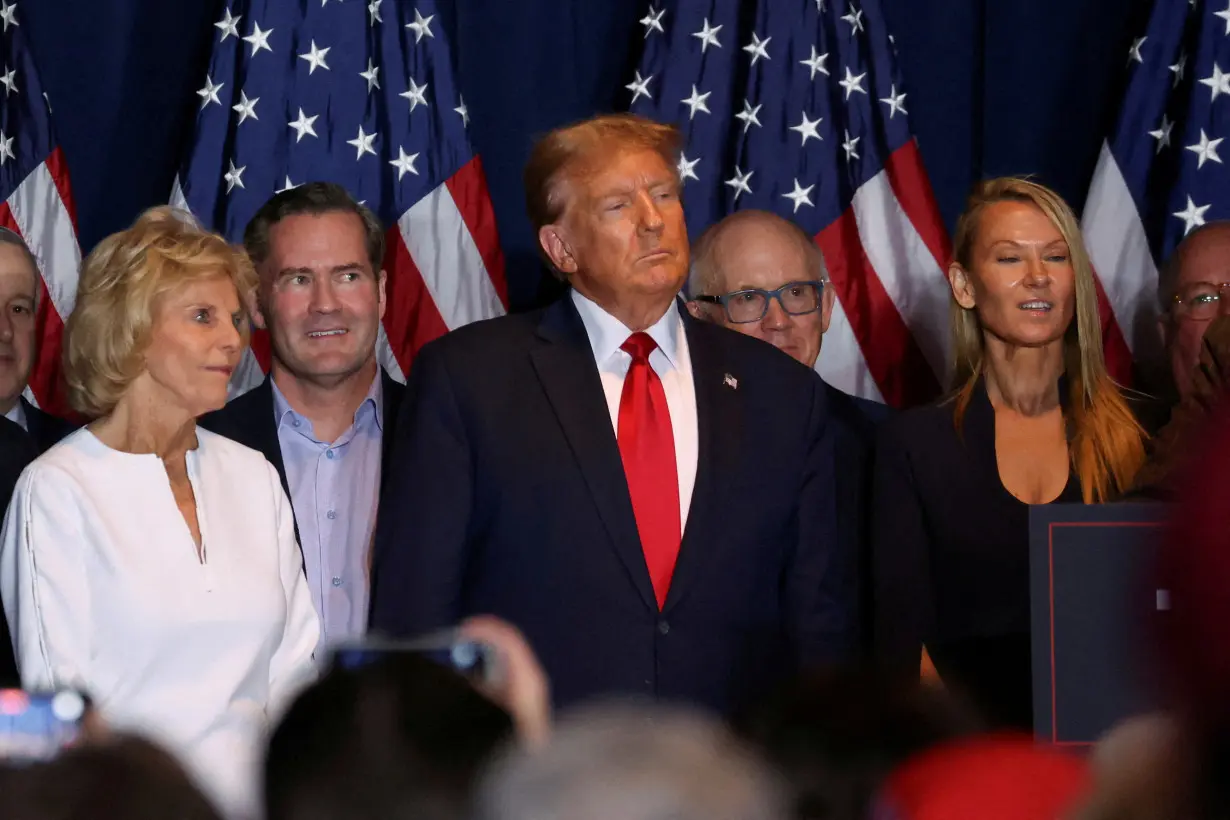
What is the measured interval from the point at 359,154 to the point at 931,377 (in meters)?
1.68

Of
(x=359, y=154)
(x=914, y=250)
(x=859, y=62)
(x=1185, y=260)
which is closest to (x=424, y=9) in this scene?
(x=359, y=154)

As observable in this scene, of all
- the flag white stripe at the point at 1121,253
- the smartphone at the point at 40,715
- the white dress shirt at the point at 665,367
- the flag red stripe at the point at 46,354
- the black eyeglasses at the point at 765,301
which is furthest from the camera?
the flag white stripe at the point at 1121,253

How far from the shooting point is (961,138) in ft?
16.6

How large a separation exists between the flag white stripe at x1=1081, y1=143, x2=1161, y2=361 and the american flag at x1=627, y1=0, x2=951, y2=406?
1.41ft

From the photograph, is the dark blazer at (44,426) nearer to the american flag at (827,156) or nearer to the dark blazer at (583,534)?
the dark blazer at (583,534)

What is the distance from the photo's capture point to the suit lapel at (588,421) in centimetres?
300

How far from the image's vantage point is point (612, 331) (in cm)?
318

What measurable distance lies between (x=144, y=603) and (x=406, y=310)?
1886 mm

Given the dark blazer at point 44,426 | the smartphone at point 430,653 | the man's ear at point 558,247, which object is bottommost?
the smartphone at point 430,653

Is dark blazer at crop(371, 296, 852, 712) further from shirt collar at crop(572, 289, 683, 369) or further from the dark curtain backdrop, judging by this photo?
the dark curtain backdrop

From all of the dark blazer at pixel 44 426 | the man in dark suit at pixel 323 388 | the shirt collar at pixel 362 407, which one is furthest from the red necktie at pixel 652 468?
the dark blazer at pixel 44 426

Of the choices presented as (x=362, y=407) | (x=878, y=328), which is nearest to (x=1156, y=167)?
(x=878, y=328)

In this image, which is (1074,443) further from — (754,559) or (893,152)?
(893,152)

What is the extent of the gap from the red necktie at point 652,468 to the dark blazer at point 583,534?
0.15ft
